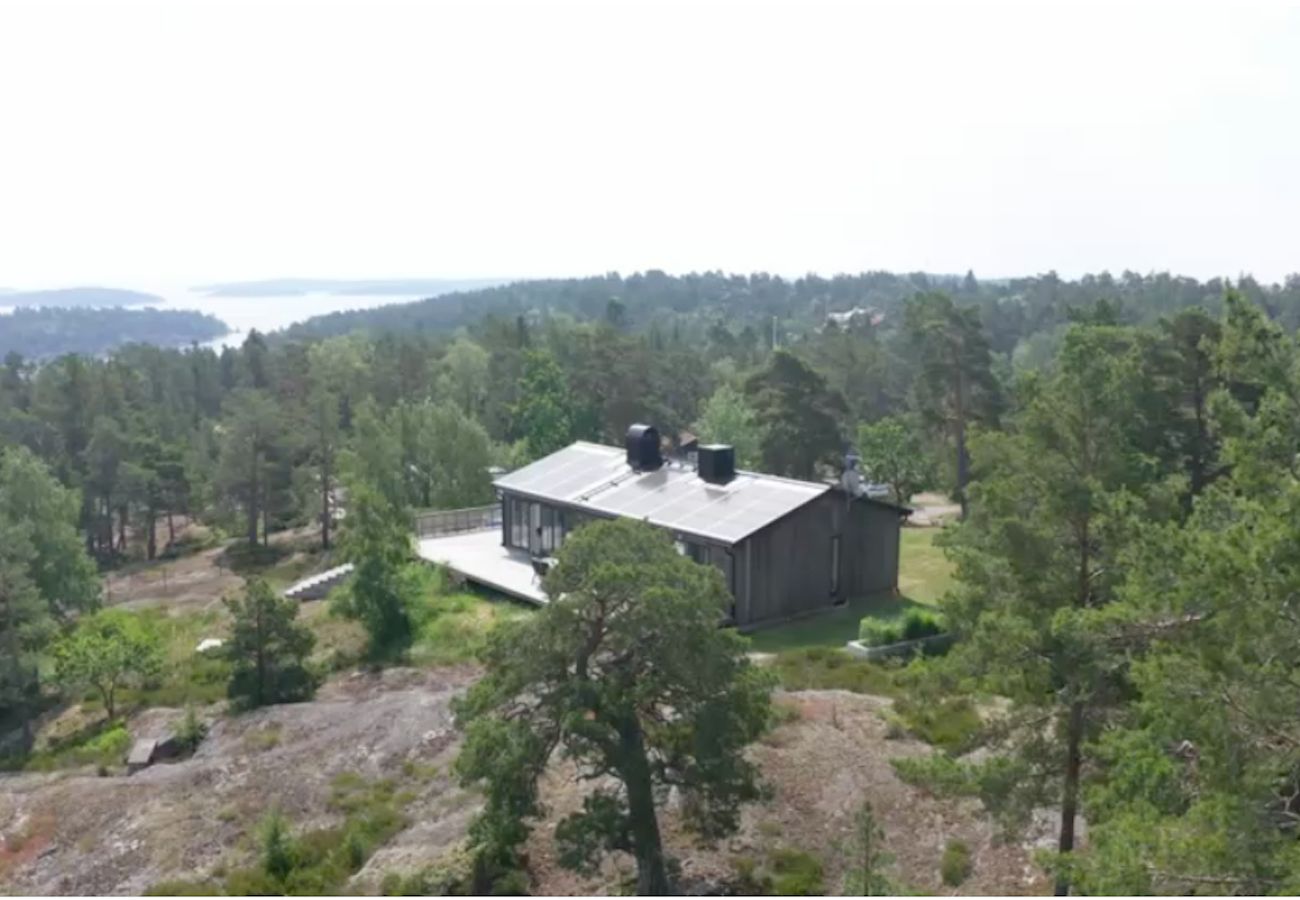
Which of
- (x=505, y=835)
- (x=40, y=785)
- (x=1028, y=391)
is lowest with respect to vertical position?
(x=40, y=785)

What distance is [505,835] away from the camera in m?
13.1

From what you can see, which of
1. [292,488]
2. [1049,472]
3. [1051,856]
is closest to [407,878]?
[1051,856]

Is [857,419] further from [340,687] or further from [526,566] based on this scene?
[340,687]

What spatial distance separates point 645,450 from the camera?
32.5 meters

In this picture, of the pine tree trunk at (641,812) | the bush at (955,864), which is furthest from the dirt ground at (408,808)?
the pine tree trunk at (641,812)

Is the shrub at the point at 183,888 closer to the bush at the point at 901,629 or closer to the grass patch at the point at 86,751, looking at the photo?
the grass patch at the point at 86,751

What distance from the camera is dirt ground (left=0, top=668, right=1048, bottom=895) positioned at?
15539 mm

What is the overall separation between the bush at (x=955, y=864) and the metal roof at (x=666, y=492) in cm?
1047

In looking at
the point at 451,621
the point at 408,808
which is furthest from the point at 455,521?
the point at 408,808

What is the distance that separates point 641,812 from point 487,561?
20.2 meters

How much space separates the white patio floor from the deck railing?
964 millimetres

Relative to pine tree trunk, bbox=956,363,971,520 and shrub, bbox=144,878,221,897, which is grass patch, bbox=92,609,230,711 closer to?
shrub, bbox=144,878,221,897

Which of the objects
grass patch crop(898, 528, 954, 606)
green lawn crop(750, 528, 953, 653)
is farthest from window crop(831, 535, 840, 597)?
grass patch crop(898, 528, 954, 606)

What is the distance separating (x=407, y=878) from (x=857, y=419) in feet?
171
